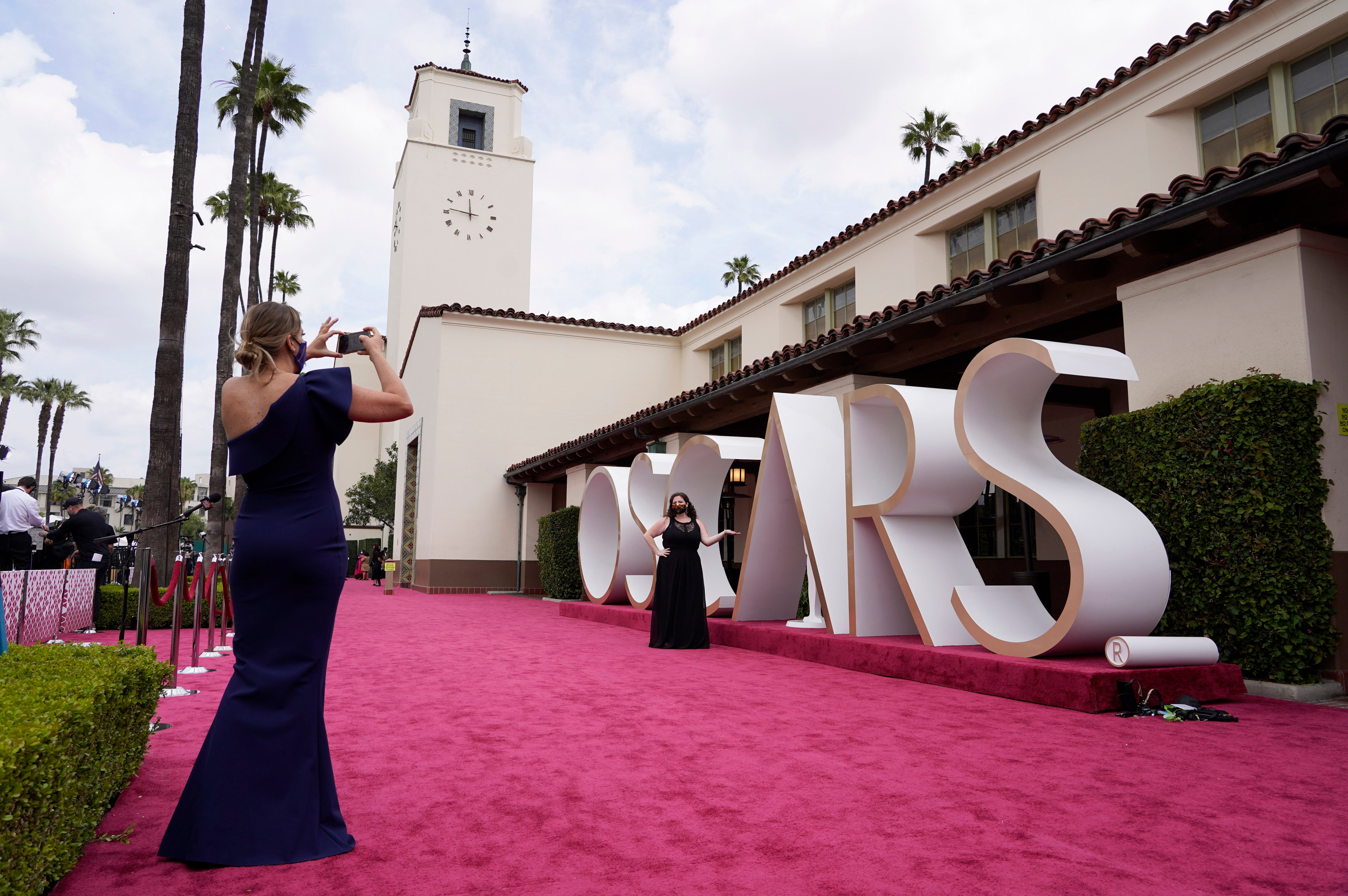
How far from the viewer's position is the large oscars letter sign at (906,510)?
277 inches

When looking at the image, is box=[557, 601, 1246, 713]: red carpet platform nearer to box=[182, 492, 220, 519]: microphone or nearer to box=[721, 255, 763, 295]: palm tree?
box=[182, 492, 220, 519]: microphone

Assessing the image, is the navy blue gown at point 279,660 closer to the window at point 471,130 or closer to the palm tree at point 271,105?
the palm tree at point 271,105

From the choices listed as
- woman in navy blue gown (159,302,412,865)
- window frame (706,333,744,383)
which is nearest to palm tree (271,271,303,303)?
window frame (706,333,744,383)

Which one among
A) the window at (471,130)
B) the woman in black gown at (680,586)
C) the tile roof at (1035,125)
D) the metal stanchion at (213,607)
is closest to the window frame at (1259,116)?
the tile roof at (1035,125)

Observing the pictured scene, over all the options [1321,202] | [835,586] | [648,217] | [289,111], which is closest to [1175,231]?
[1321,202]

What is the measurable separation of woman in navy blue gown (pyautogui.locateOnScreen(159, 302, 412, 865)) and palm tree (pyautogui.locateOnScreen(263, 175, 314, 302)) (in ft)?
97.5

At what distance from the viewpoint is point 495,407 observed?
21703 mm

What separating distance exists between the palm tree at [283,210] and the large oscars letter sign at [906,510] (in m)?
27.2

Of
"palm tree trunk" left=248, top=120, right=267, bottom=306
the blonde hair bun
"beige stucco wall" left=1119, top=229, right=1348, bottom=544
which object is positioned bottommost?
the blonde hair bun

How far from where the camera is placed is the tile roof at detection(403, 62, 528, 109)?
31719 mm

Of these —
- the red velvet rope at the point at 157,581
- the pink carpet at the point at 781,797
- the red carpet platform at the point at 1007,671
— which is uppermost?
the red velvet rope at the point at 157,581

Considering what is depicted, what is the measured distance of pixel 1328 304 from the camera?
6.13 metres

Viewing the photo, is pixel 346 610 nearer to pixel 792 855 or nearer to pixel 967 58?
pixel 792 855

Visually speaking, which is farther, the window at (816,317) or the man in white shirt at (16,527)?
the window at (816,317)
